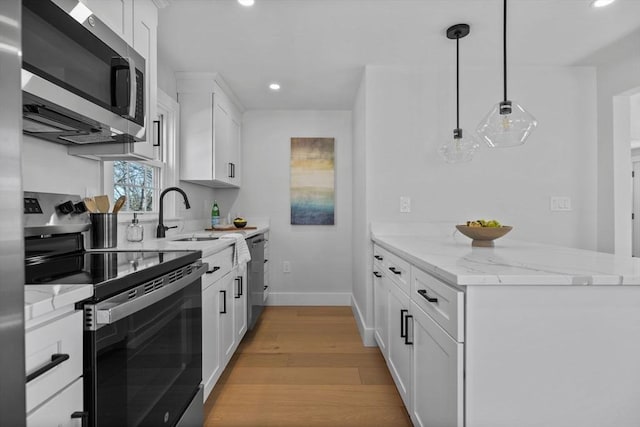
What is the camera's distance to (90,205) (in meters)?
1.78

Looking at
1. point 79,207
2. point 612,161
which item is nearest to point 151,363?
point 79,207

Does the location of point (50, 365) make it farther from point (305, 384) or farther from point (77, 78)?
point (305, 384)

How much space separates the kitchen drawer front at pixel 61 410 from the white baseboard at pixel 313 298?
11.4ft

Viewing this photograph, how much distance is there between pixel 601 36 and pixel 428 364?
2.67 m

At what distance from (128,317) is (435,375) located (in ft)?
3.59

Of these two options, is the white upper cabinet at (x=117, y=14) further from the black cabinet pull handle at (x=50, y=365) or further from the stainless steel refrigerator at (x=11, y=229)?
the black cabinet pull handle at (x=50, y=365)

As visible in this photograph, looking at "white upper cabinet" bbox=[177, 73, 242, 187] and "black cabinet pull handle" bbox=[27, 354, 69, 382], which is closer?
"black cabinet pull handle" bbox=[27, 354, 69, 382]

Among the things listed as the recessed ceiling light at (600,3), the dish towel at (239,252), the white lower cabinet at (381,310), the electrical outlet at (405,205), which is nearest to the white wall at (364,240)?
the white lower cabinet at (381,310)

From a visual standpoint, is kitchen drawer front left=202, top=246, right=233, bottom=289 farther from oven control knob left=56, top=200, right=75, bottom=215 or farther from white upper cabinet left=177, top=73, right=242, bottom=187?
white upper cabinet left=177, top=73, right=242, bottom=187

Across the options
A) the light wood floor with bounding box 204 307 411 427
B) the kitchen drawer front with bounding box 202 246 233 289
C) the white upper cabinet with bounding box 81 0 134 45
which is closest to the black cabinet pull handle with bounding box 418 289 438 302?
the light wood floor with bounding box 204 307 411 427

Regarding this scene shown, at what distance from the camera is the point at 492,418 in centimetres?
114

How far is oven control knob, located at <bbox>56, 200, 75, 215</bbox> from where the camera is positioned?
1.57 meters

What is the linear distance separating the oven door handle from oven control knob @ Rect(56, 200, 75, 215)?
2.04 ft

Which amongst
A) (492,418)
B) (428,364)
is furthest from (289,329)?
(492,418)
